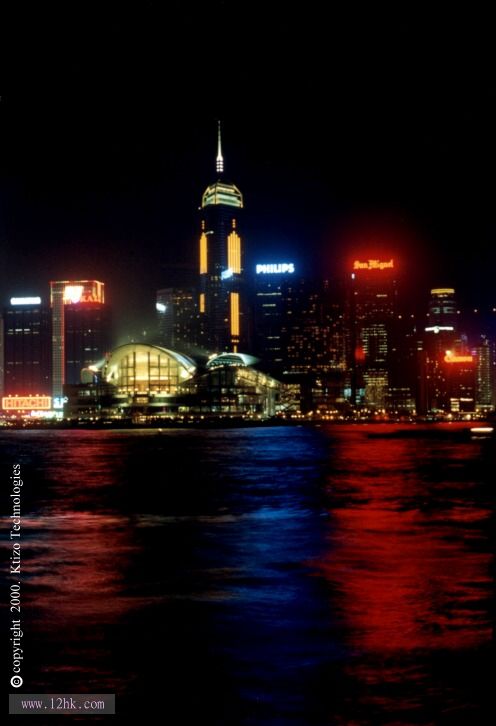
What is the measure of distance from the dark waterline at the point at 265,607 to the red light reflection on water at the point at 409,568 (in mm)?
53

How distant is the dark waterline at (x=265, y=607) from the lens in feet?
30.4

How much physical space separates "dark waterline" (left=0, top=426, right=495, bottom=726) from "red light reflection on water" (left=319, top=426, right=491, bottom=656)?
0.17 feet

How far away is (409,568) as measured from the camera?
679 inches

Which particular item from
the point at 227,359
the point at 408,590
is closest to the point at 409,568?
the point at 408,590

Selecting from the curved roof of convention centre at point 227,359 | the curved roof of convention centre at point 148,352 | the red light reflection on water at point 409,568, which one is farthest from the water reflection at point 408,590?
the curved roof of convention centre at point 227,359

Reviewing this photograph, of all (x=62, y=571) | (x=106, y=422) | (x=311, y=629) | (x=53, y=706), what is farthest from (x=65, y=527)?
(x=106, y=422)

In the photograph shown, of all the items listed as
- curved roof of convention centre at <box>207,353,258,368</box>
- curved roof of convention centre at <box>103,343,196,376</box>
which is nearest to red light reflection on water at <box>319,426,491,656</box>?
curved roof of convention centre at <box>103,343,196,376</box>

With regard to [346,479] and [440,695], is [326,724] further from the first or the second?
[346,479]

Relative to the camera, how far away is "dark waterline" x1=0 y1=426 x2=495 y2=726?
9258 mm

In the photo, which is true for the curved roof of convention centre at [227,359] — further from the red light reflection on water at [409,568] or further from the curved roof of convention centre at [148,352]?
the red light reflection on water at [409,568]

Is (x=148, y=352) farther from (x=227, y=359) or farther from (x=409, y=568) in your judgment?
(x=409, y=568)

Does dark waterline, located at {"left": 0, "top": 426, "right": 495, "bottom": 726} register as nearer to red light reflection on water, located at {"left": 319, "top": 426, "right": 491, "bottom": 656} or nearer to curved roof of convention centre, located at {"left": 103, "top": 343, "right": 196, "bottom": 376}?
red light reflection on water, located at {"left": 319, "top": 426, "right": 491, "bottom": 656}

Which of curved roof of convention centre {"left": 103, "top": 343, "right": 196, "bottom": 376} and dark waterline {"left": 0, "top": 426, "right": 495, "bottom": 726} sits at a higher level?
curved roof of convention centre {"left": 103, "top": 343, "right": 196, "bottom": 376}

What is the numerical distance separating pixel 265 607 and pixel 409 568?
4.59 metres
